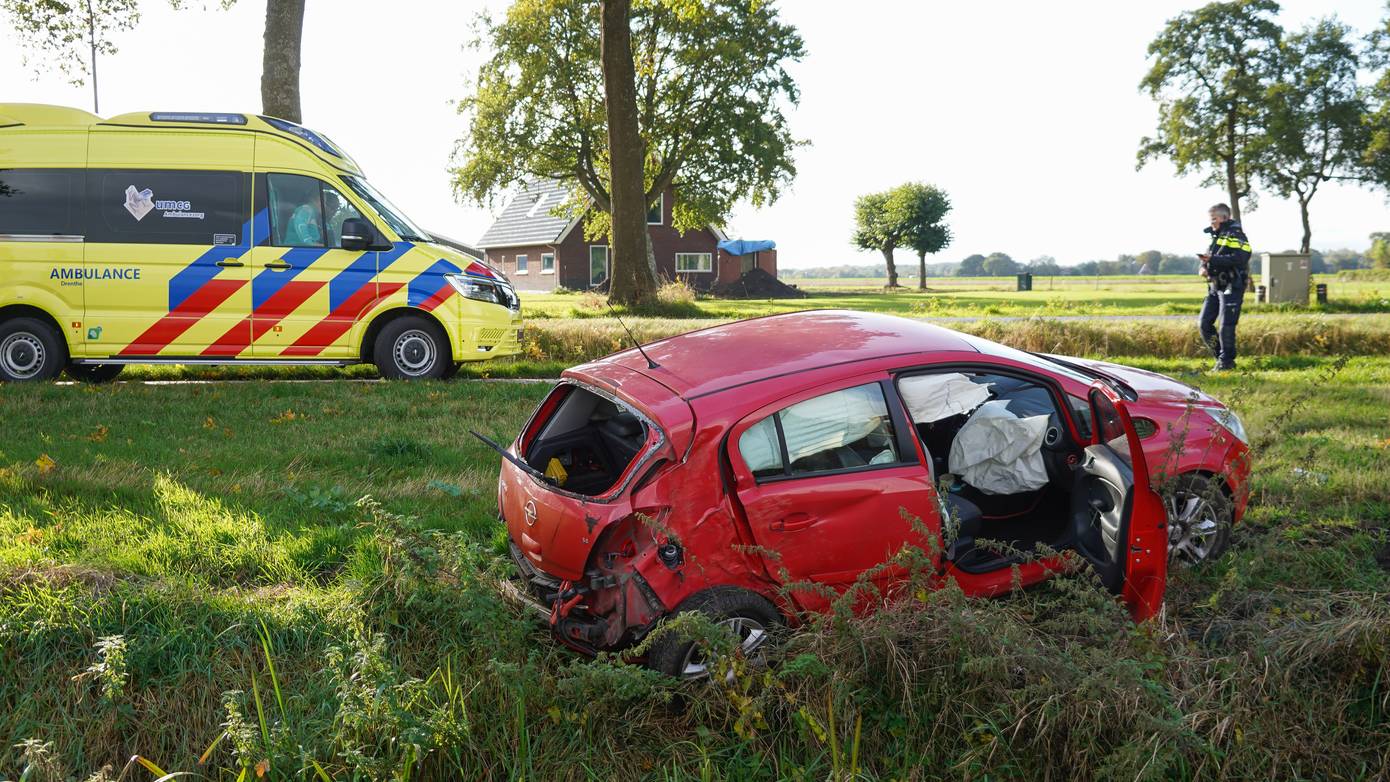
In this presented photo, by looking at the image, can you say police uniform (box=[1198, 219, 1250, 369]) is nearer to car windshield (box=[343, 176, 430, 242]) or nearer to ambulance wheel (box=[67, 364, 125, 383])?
car windshield (box=[343, 176, 430, 242])

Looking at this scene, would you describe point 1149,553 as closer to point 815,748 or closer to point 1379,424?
point 815,748

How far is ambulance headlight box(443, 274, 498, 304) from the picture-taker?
10.9 meters

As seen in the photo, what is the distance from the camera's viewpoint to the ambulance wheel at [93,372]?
1124 centimetres

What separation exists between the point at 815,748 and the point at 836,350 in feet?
5.51

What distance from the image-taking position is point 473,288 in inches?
433

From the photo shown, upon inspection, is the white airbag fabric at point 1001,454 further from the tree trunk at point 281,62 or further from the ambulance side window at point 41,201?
the tree trunk at point 281,62

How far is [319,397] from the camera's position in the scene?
9.98 m

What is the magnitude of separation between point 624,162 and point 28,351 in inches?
471

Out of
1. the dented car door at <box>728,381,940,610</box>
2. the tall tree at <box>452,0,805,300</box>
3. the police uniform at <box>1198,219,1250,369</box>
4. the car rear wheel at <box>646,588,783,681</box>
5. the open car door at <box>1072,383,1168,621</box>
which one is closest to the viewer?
the car rear wheel at <box>646,588,783,681</box>

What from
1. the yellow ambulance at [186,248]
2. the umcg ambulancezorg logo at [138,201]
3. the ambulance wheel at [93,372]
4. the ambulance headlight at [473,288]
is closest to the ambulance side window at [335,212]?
the yellow ambulance at [186,248]

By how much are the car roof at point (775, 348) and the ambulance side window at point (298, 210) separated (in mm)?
6932

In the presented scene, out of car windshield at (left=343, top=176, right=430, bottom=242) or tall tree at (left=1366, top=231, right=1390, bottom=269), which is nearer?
car windshield at (left=343, top=176, right=430, bottom=242)

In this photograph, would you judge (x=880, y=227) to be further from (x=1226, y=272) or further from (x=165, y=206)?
(x=165, y=206)

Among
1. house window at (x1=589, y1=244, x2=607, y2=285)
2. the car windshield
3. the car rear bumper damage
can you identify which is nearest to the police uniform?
the car windshield
